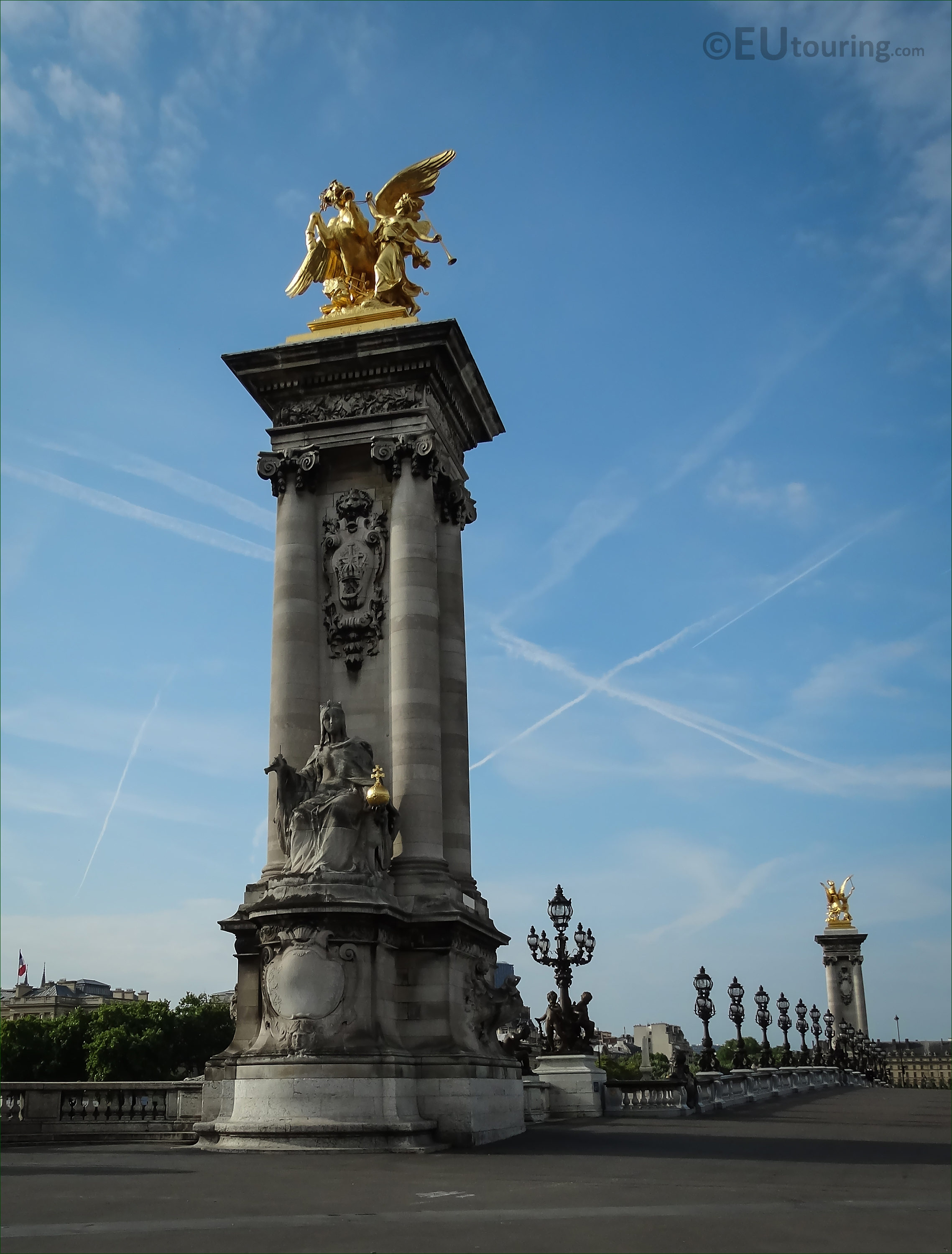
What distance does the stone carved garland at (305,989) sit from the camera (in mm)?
18016

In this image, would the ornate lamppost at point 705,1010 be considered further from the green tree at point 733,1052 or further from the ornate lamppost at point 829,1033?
the green tree at point 733,1052

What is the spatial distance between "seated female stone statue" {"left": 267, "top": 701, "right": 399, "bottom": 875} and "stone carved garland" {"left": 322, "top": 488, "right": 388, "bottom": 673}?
1871 millimetres

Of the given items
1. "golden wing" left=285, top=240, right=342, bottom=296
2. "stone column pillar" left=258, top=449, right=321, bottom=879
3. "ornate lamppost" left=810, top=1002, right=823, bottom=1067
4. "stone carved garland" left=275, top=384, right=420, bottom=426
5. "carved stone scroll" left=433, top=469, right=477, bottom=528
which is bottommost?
"ornate lamppost" left=810, top=1002, right=823, bottom=1067

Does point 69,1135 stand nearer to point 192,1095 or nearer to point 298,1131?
point 192,1095

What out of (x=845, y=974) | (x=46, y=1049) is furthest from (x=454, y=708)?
(x=845, y=974)

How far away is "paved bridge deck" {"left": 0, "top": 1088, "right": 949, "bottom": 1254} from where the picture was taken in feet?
28.0

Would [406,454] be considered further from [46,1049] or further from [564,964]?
[46,1049]

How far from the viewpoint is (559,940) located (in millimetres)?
32031

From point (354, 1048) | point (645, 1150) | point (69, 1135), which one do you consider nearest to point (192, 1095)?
point (69, 1135)

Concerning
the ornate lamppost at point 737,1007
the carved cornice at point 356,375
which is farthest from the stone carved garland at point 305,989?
the ornate lamppost at point 737,1007

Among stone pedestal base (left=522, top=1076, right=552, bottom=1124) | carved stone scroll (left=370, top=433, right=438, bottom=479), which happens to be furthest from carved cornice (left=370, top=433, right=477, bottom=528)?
stone pedestal base (left=522, top=1076, right=552, bottom=1124)

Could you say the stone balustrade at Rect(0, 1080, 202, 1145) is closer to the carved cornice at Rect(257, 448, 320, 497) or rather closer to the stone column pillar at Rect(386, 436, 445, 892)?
the stone column pillar at Rect(386, 436, 445, 892)

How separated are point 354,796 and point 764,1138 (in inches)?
350

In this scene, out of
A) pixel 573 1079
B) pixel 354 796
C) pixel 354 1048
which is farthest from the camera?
pixel 573 1079
